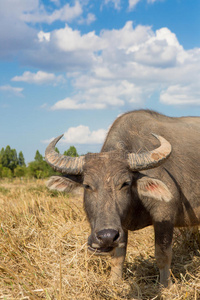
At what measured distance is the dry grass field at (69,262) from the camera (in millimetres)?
3572

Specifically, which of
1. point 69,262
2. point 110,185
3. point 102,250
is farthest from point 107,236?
point 69,262

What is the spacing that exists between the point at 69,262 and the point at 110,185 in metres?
1.50

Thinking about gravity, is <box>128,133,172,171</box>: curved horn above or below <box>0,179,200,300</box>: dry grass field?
above

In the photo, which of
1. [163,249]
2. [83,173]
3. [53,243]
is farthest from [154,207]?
[53,243]

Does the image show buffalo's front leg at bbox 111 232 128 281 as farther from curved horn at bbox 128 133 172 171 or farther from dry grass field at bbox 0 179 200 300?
curved horn at bbox 128 133 172 171

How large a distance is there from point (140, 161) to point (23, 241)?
7.64 feet

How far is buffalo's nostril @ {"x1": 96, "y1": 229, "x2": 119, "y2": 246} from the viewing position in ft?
9.92

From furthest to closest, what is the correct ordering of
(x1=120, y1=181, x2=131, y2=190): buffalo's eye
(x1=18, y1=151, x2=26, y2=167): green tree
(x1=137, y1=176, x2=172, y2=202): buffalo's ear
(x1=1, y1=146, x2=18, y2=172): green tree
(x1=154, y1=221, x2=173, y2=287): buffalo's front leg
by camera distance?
(x1=18, y1=151, x2=26, y2=167): green tree
(x1=1, y1=146, x2=18, y2=172): green tree
(x1=154, y1=221, x2=173, y2=287): buffalo's front leg
(x1=137, y1=176, x2=172, y2=202): buffalo's ear
(x1=120, y1=181, x2=131, y2=190): buffalo's eye

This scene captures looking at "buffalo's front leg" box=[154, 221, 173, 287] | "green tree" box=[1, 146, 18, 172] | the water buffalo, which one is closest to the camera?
the water buffalo

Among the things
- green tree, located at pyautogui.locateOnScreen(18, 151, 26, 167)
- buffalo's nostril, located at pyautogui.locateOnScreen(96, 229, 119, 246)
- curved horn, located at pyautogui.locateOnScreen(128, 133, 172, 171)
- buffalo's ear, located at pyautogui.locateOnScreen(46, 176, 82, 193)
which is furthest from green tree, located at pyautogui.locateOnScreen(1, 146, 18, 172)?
buffalo's nostril, located at pyautogui.locateOnScreen(96, 229, 119, 246)

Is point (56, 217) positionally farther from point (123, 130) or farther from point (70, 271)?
point (123, 130)

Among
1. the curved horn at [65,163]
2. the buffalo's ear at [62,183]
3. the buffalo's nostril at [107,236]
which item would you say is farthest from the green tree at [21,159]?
the buffalo's nostril at [107,236]

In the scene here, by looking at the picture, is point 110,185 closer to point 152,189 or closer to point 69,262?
point 152,189

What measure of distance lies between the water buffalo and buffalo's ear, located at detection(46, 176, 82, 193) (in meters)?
0.06
